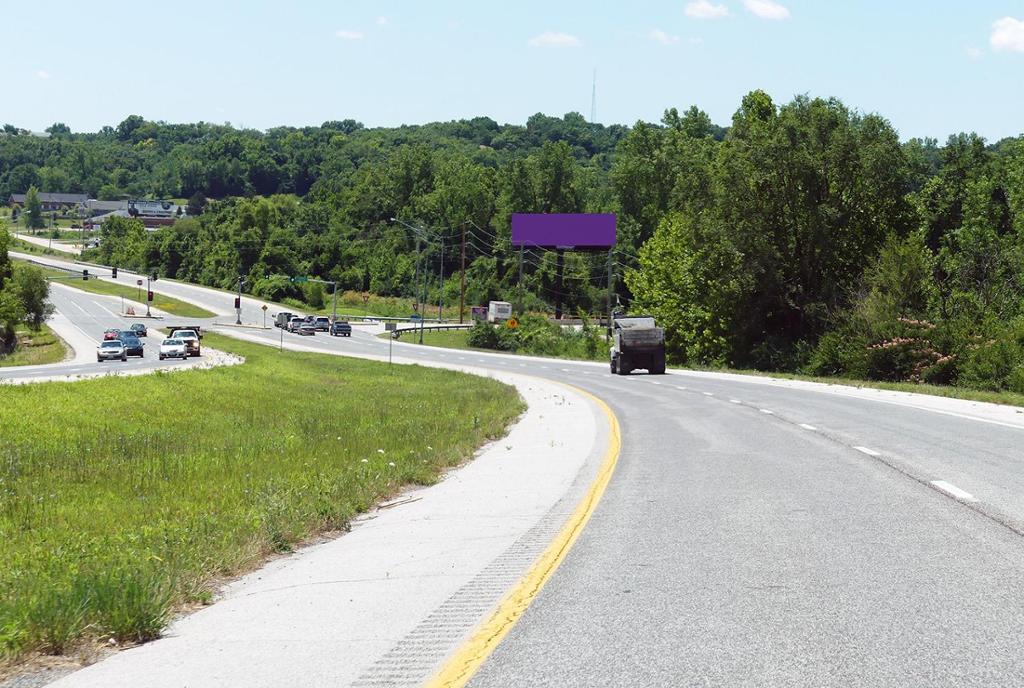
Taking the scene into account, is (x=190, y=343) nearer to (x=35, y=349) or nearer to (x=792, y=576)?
(x=35, y=349)

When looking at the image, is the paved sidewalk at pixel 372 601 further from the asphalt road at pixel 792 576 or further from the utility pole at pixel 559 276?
the utility pole at pixel 559 276

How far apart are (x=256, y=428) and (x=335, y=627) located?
835 inches

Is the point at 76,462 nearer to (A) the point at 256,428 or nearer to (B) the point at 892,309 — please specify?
(A) the point at 256,428

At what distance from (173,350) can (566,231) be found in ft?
245

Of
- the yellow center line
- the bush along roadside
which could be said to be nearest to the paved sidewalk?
the yellow center line

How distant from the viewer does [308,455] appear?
64.1 feet

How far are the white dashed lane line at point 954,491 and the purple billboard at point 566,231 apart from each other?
397 feet

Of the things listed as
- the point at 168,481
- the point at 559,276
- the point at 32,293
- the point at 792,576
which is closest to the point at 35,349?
the point at 32,293

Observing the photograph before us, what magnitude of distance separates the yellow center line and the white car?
2537 inches

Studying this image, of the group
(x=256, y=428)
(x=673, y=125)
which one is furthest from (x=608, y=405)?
(x=673, y=125)

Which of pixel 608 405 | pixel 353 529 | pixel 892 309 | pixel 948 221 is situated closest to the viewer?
pixel 353 529

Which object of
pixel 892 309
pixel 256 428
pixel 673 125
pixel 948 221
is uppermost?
pixel 673 125

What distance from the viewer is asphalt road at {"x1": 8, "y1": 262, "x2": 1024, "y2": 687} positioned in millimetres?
6375

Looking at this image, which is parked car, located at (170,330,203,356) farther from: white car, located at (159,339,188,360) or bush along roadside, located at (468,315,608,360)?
bush along roadside, located at (468,315,608,360)
